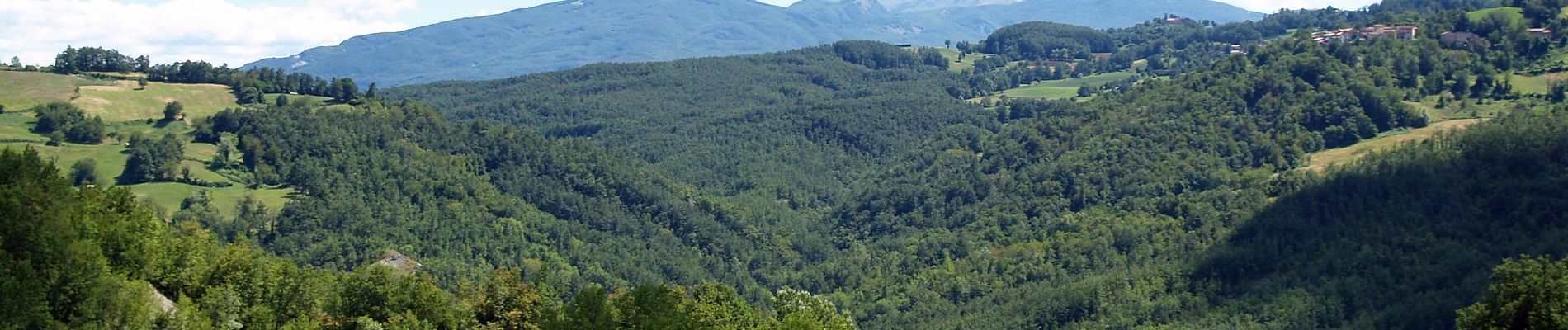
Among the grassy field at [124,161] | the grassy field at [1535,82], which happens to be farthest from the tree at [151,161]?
the grassy field at [1535,82]

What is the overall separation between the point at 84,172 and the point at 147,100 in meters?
40.8

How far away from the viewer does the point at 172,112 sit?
17912 centimetres

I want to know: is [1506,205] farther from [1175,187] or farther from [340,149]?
[340,149]

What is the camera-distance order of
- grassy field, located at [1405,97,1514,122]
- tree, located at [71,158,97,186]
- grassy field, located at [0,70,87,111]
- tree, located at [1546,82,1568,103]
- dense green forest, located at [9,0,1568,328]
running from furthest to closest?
grassy field, located at [1405,97,1514,122], tree, located at [1546,82,1568,103], grassy field, located at [0,70,87,111], tree, located at [71,158,97,186], dense green forest, located at [9,0,1568,328]

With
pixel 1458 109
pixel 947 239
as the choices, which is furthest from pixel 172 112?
pixel 1458 109

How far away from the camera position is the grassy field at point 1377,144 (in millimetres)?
168875

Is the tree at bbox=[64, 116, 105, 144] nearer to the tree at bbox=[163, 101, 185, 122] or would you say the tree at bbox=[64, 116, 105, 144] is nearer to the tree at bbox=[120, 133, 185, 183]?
the tree at bbox=[120, 133, 185, 183]

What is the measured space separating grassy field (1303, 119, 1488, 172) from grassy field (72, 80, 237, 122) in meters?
144

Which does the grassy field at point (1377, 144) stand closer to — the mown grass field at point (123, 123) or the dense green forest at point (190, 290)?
the dense green forest at point (190, 290)

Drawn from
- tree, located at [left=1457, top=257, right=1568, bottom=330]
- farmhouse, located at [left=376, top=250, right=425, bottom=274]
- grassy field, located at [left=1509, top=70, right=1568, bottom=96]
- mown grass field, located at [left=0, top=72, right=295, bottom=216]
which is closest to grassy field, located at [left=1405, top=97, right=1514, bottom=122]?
grassy field, located at [left=1509, top=70, right=1568, bottom=96]

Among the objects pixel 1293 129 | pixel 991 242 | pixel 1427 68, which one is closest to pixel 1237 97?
pixel 1293 129

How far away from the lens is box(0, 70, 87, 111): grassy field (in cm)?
17312

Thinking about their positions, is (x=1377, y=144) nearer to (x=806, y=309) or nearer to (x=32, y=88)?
(x=806, y=309)

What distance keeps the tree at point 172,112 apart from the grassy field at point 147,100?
1.18 metres
